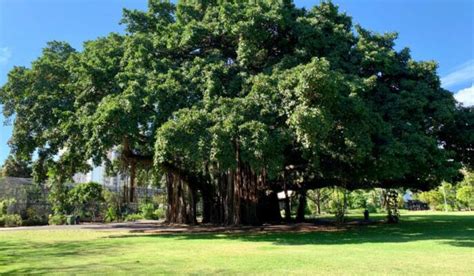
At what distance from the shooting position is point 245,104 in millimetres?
14383

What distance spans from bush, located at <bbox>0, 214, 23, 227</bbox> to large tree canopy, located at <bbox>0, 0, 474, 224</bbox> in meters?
4.68

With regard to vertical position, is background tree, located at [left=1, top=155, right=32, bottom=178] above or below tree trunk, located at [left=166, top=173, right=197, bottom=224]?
above

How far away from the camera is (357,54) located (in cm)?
1789

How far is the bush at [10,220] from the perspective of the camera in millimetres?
24536

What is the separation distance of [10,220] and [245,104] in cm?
1787

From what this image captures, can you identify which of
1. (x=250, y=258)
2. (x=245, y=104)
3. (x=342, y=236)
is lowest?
(x=342, y=236)

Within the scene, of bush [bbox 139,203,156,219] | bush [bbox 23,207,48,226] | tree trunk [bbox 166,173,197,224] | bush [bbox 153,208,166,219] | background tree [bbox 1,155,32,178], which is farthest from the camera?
background tree [bbox 1,155,32,178]

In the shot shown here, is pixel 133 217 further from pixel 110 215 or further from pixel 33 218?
pixel 33 218

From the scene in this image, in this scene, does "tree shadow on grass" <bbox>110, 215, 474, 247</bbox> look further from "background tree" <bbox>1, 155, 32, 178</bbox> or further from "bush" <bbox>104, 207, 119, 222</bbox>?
"background tree" <bbox>1, 155, 32, 178</bbox>

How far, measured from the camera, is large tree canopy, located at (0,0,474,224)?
45.5ft

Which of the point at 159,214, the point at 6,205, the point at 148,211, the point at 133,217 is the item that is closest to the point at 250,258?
the point at 6,205

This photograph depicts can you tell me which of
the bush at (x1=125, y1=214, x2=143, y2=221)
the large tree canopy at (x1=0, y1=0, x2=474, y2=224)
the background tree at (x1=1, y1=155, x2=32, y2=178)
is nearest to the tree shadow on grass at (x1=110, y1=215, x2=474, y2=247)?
the large tree canopy at (x1=0, y1=0, x2=474, y2=224)

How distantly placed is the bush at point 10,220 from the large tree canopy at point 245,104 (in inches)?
184

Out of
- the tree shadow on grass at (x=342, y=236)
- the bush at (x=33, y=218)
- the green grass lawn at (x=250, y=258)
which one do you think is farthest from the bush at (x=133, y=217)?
the green grass lawn at (x=250, y=258)
